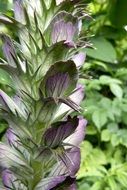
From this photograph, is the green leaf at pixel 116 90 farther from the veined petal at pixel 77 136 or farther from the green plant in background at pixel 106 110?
the veined petal at pixel 77 136

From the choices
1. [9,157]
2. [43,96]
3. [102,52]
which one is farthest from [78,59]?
[102,52]

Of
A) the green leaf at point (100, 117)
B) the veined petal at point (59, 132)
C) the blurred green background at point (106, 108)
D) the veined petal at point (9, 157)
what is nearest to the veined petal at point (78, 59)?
the veined petal at point (59, 132)

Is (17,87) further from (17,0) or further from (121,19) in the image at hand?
(121,19)

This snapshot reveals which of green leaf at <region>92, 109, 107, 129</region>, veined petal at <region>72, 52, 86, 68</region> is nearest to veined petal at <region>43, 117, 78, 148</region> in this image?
veined petal at <region>72, 52, 86, 68</region>

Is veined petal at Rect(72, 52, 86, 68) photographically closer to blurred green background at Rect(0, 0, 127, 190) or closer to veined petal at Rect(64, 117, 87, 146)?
veined petal at Rect(64, 117, 87, 146)

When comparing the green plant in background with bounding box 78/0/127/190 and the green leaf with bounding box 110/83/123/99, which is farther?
the green leaf with bounding box 110/83/123/99

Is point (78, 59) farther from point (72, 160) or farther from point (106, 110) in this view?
point (106, 110)

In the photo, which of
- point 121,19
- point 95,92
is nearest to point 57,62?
point 121,19
